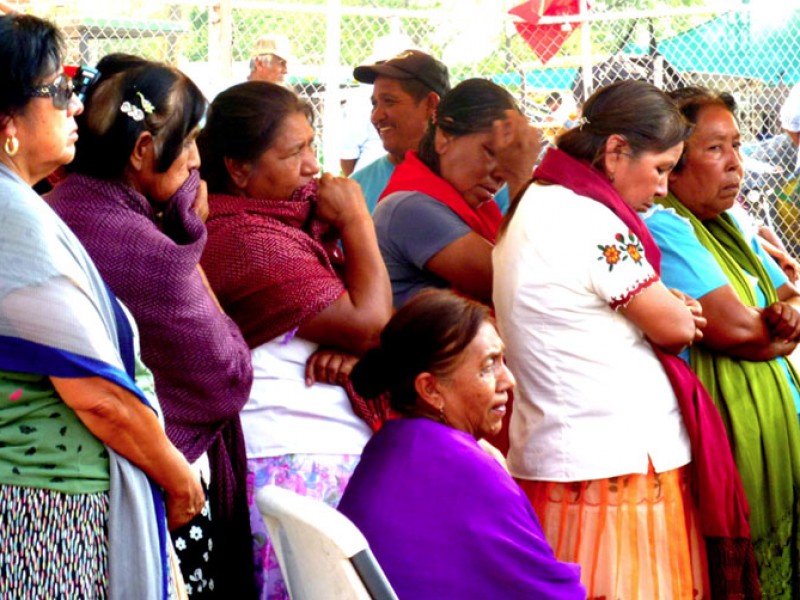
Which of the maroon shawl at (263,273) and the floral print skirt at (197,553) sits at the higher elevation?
the maroon shawl at (263,273)

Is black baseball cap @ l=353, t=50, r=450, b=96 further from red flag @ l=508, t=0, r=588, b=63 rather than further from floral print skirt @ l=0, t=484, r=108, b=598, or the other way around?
red flag @ l=508, t=0, r=588, b=63

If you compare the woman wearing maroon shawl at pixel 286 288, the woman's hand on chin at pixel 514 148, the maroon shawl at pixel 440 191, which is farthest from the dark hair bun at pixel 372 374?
the woman's hand on chin at pixel 514 148

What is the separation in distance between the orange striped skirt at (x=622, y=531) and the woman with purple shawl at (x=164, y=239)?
40.7 inches

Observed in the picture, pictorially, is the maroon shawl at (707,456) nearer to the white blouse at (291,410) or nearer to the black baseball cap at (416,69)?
the white blouse at (291,410)

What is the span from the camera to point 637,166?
136 inches

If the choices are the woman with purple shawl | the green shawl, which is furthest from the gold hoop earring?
the green shawl

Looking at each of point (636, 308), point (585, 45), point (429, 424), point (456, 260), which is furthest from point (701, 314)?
point (585, 45)

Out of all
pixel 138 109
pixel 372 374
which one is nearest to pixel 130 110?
pixel 138 109

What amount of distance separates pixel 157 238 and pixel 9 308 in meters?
0.45

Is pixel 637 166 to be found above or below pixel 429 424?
above

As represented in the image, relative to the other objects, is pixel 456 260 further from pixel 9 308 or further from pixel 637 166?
pixel 9 308

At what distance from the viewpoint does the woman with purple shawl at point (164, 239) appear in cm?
258

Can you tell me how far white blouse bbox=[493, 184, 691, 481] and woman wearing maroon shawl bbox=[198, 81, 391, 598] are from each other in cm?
47

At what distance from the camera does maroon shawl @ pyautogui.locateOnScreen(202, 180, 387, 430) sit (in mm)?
2969
